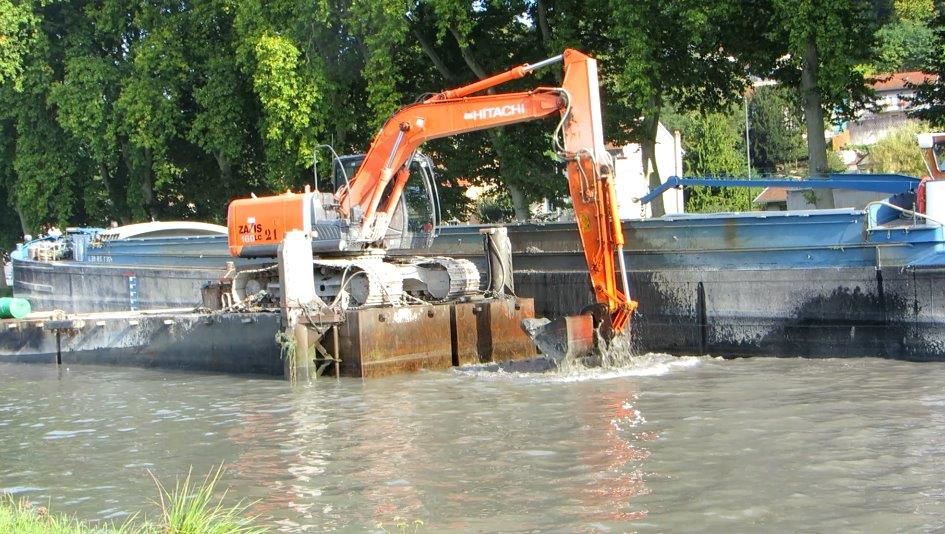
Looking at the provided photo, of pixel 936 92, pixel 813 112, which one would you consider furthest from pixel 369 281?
pixel 936 92

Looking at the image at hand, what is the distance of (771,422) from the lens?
12508 mm

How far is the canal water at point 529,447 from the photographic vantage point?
9273mm

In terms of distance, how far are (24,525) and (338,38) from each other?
2676cm

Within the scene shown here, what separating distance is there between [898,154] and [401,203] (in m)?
40.3

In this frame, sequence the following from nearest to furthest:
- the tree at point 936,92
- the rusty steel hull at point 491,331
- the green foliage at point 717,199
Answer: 1. the rusty steel hull at point 491,331
2. the tree at point 936,92
3. the green foliage at point 717,199

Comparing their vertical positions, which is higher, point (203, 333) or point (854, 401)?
point (203, 333)

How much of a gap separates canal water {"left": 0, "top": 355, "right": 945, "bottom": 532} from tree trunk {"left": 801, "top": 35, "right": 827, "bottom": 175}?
32.5 ft

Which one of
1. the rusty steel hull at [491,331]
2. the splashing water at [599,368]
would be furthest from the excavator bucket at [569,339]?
the rusty steel hull at [491,331]

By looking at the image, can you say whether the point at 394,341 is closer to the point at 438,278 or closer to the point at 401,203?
the point at 438,278

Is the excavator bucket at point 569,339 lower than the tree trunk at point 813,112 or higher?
lower

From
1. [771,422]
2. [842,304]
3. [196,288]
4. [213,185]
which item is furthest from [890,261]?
[213,185]

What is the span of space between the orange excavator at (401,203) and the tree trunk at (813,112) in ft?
30.3

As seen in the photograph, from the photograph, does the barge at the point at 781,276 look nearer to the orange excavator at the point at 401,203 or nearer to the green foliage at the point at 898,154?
the orange excavator at the point at 401,203

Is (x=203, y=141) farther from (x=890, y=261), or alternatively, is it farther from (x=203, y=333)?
(x=890, y=261)
